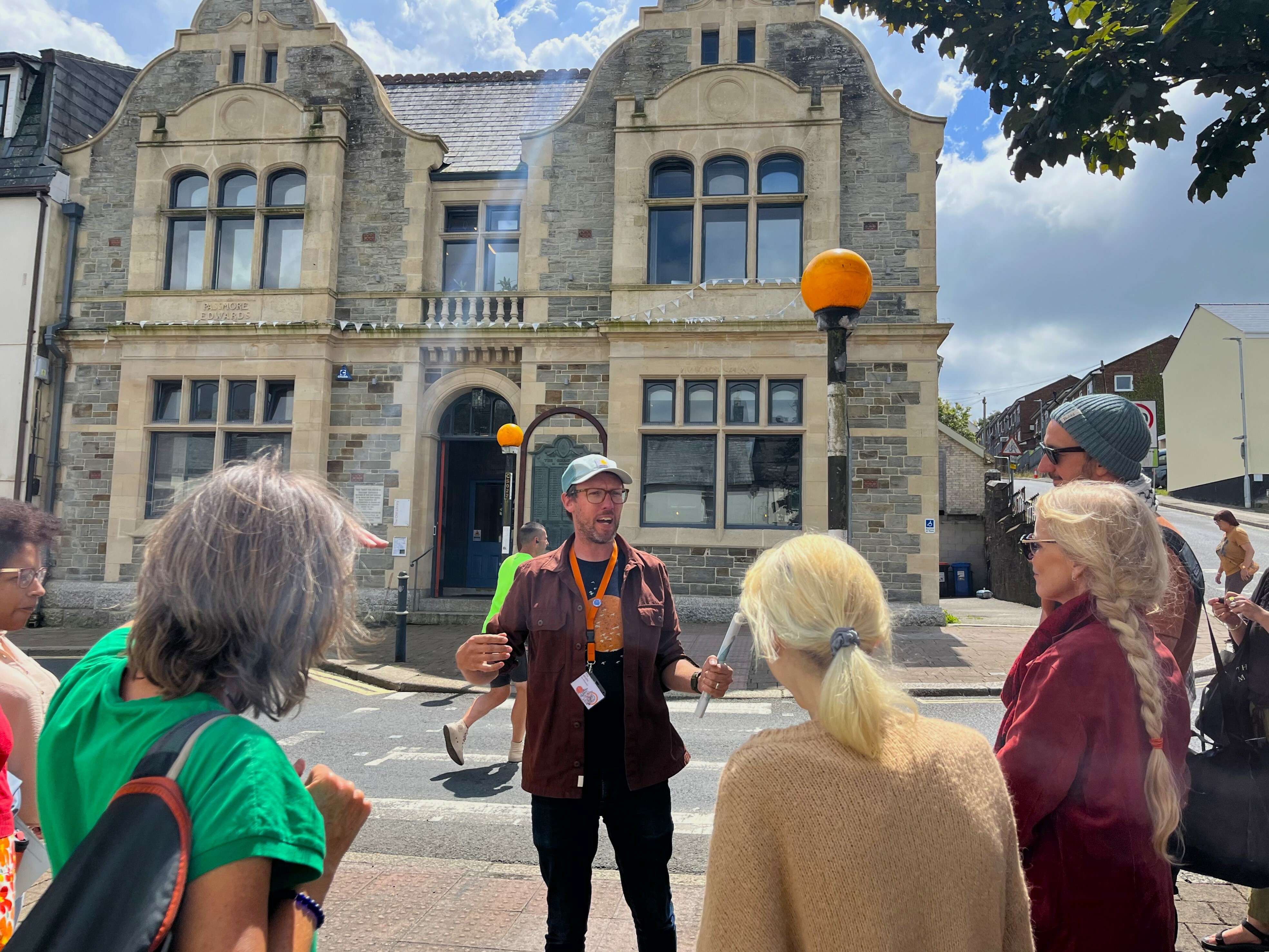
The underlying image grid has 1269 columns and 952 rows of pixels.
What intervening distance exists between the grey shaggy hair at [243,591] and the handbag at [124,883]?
0.22 metres

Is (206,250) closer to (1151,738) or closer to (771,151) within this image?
(771,151)

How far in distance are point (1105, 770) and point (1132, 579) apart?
45 centimetres

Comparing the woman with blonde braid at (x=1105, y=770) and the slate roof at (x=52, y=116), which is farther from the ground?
the slate roof at (x=52, y=116)

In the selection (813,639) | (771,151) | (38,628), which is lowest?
(38,628)

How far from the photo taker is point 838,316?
5039 millimetres

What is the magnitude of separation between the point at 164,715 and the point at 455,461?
15030mm

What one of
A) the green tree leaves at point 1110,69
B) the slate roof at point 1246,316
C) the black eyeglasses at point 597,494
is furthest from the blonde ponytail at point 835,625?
the slate roof at point 1246,316

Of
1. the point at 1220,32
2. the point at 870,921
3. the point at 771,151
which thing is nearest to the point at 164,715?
the point at 870,921

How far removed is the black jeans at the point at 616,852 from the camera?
2777 millimetres

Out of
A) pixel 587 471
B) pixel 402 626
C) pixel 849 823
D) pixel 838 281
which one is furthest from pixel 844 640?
pixel 402 626

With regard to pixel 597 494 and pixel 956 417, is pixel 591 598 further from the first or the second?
pixel 956 417

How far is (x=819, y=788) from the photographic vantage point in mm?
1460

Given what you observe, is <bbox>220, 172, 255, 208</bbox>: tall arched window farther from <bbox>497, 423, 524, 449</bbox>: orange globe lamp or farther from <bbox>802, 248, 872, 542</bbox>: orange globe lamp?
<bbox>802, 248, 872, 542</bbox>: orange globe lamp

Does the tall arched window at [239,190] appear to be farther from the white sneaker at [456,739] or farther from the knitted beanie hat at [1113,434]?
the knitted beanie hat at [1113,434]
